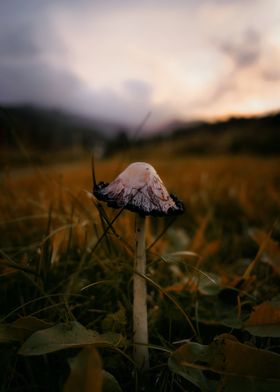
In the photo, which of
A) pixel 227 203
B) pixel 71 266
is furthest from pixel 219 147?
pixel 71 266

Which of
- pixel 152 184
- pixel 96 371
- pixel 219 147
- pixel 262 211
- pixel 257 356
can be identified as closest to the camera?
pixel 96 371

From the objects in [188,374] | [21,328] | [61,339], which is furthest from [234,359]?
[21,328]

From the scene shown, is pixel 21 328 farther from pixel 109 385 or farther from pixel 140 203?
pixel 140 203

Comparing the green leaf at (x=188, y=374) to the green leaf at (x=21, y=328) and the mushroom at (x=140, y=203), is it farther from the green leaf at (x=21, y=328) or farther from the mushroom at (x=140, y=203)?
the green leaf at (x=21, y=328)

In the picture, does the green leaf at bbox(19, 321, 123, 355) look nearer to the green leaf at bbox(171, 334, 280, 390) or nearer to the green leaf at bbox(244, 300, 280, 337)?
the green leaf at bbox(171, 334, 280, 390)

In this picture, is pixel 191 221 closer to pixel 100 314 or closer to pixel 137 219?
pixel 100 314

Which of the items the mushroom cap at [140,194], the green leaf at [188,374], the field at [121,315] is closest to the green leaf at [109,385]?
the field at [121,315]

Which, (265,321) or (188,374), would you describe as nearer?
(188,374)
